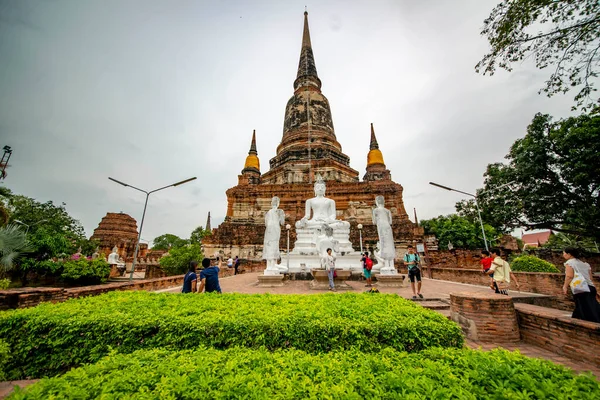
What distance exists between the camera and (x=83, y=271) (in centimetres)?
1297

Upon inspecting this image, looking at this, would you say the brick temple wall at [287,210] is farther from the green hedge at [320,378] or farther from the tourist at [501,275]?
the green hedge at [320,378]

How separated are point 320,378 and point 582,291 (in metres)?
5.11

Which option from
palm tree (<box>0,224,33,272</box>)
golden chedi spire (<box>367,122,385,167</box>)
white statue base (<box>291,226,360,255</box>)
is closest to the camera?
palm tree (<box>0,224,33,272</box>)

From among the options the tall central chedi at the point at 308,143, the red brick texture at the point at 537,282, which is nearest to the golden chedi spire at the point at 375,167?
the tall central chedi at the point at 308,143

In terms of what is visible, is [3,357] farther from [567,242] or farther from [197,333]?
[567,242]

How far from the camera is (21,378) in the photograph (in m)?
3.42

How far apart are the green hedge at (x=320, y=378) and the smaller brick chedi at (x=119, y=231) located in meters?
32.7

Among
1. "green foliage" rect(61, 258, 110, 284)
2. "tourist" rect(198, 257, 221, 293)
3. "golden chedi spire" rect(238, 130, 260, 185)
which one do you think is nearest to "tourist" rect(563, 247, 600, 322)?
"tourist" rect(198, 257, 221, 293)

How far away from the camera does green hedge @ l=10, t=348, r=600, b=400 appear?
1963mm

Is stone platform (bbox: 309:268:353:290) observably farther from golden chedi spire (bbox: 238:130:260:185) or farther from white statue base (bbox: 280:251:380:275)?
golden chedi spire (bbox: 238:130:260:185)

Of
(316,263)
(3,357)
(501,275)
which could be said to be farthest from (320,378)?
(316,263)

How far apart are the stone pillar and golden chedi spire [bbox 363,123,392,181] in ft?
83.3

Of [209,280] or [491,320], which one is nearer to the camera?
[491,320]

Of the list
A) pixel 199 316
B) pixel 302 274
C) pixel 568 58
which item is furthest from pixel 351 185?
pixel 199 316
